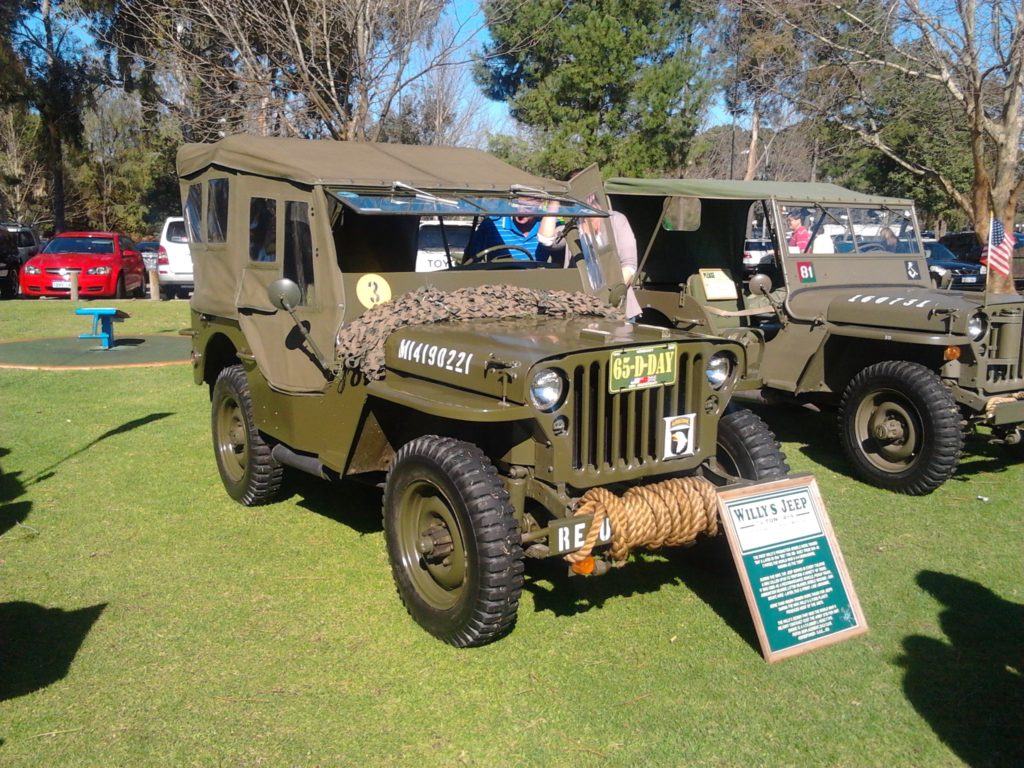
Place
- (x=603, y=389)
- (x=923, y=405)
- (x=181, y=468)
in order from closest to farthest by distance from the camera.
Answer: (x=603, y=389) < (x=923, y=405) < (x=181, y=468)

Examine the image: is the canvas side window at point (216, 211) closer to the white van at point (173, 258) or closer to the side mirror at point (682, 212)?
the side mirror at point (682, 212)

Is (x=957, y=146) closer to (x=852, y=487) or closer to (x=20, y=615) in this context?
(x=852, y=487)

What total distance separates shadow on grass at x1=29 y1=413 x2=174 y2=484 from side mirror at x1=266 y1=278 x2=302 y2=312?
3.01 meters

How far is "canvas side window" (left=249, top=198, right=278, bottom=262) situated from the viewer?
17.3 feet

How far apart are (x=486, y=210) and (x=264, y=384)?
1.63 m

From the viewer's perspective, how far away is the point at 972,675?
389 centimetres

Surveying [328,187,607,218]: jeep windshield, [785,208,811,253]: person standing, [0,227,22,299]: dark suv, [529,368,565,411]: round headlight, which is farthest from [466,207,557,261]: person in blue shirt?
[0,227,22,299]: dark suv

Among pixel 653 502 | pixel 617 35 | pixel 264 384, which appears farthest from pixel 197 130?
pixel 653 502

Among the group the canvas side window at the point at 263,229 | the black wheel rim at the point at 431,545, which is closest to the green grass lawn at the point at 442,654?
the black wheel rim at the point at 431,545

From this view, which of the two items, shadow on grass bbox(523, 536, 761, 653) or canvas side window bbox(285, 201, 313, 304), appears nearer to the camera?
shadow on grass bbox(523, 536, 761, 653)

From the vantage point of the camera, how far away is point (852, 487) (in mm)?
6555

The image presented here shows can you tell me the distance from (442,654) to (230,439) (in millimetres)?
2829

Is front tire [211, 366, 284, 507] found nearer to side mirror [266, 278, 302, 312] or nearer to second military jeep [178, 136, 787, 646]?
second military jeep [178, 136, 787, 646]

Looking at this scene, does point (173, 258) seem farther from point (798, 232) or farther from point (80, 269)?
point (798, 232)
